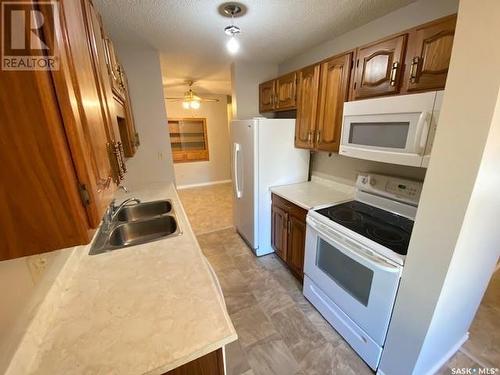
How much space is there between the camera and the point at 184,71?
137 inches

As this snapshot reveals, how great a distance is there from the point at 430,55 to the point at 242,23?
4.88 feet

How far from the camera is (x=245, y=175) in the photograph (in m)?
2.68

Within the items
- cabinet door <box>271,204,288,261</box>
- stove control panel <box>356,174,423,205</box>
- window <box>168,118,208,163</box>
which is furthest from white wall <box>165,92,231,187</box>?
stove control panel <box>356,174,423,205</box>

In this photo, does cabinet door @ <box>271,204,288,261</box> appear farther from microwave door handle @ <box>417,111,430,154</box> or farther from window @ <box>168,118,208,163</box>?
window @ <box>168,118,208,163</box>

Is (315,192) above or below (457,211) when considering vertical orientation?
below

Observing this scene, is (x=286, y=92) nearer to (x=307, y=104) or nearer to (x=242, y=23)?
(x=307, y=104)

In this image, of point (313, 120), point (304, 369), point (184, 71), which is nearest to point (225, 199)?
point (184, 71)

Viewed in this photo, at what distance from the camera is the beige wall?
1559 mm

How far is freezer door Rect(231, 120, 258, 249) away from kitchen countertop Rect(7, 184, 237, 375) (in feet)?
4.84

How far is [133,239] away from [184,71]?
2928 millimetres

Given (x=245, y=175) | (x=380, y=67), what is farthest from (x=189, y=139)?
(x=380, y=67)

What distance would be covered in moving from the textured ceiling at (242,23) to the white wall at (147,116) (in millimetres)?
234

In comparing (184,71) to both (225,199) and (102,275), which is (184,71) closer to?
(225,199)

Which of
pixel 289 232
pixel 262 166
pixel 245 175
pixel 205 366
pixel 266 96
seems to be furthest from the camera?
pixel 266 96
